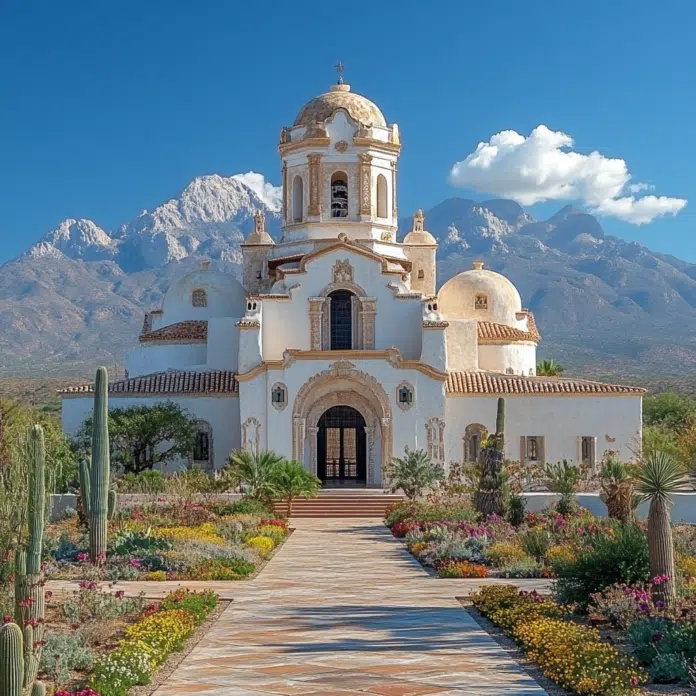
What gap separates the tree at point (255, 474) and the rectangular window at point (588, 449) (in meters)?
11.0

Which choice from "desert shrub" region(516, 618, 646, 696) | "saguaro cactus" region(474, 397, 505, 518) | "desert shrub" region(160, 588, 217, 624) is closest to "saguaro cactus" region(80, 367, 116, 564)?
"desert shrub" region(160, 588, 217, 624)

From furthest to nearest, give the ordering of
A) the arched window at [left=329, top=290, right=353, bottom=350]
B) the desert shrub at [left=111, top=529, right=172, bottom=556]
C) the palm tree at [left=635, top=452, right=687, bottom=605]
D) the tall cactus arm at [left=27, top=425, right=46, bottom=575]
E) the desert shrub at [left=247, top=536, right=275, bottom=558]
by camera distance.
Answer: the arched window at [left=329, top=290, right=353, bottom=350] < the desert shrub at [left=247, top=536, right=275, bottom=558] < the desert shrub at [left=111, top=529, right=172, bottom=556] < the palm tree at [left=635, top=452, right=687, bottom=605] < the tall cactus arm at [left=27, top=425, right=46, bottom=575]

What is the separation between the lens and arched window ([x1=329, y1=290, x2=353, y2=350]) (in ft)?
126

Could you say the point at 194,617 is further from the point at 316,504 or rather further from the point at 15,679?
the point at 316,504

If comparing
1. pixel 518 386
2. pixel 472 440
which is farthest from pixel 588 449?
pixel 472 440

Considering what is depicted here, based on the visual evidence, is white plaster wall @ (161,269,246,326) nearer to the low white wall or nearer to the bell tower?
the bell tower

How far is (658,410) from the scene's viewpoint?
54125 millimetres

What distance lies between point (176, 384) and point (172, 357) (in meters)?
3.33

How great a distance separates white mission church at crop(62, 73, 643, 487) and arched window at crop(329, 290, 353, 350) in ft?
0.16

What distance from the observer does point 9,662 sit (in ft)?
29.3

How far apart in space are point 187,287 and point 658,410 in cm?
2408

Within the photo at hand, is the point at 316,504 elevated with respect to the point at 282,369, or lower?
lower

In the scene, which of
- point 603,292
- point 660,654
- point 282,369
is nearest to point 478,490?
point 282,369

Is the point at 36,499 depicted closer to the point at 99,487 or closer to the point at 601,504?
the point at 99,487
